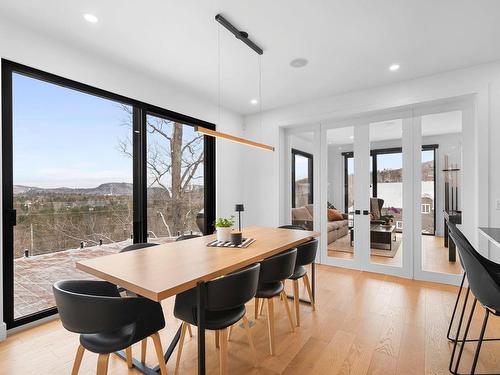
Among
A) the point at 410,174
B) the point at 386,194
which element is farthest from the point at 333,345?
the point at 410,174

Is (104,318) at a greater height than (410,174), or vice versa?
(410,174)

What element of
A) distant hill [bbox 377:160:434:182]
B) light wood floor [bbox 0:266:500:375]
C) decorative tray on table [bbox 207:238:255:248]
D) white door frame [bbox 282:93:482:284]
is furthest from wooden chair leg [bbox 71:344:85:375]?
distant hill [bbox 377:160:434:182]

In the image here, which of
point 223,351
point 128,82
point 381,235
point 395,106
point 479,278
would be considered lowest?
point 223,351

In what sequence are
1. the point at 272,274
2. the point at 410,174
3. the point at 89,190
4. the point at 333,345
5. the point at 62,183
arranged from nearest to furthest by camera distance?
the point at 272,274 → the point at 333,345 → the point at 62,183 → the point at 89,190 → the point at 410,174

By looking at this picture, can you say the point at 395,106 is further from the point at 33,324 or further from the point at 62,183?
the point at 33,324

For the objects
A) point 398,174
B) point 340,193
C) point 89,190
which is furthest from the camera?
point 340,193

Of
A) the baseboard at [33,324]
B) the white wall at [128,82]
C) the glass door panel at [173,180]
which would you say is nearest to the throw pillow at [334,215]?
the white wall at [128,82]

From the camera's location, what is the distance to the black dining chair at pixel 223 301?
4.90 feet

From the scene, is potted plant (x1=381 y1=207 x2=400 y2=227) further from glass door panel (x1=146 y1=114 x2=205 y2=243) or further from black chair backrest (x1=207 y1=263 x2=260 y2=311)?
black chair backrest (x1=207 y1=263 x2=260 y2=311)

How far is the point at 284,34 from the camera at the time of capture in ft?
8.55

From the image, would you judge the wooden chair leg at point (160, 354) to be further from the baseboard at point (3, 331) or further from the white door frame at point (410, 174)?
the white door frame at point (410, 174)

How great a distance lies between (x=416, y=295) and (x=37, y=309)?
A: 4159 millimetres

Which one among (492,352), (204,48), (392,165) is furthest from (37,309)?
(392,165)

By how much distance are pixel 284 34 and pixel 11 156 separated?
2.81 m
